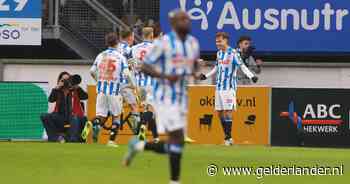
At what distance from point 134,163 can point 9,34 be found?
980 cm

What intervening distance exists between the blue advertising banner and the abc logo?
150 inches

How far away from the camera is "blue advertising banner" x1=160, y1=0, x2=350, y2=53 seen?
1024 inches

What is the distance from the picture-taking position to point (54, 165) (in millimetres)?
16469

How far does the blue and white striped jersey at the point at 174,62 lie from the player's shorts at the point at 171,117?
0.06 m

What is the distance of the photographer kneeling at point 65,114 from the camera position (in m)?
23.9

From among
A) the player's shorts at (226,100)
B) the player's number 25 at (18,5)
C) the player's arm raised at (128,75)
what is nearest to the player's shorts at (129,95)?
the player's arm raised at (128,75)

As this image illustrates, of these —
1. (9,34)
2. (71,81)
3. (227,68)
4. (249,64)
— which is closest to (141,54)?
(227,68)

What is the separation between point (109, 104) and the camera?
2181 centimetres

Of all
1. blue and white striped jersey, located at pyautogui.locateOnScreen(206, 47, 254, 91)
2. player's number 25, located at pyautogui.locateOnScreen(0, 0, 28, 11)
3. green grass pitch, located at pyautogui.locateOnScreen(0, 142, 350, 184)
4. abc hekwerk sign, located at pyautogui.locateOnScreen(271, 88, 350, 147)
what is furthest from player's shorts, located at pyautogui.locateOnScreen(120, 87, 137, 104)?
player's number 25, located at pyautogui.locateOnScreen(0, 0, 28, 11)

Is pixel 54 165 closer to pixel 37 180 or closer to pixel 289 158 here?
pixel 37 180

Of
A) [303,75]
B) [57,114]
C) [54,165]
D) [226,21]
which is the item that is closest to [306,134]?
[303,75]

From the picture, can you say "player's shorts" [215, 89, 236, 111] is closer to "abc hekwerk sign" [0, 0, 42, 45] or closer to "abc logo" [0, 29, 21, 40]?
"abc hekwerk sign" [0, 0, 42, 45]

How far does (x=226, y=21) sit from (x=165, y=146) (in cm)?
1339

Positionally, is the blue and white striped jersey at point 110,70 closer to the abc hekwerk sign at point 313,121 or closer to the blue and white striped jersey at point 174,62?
the abc hekwerk sign at point 313,121
